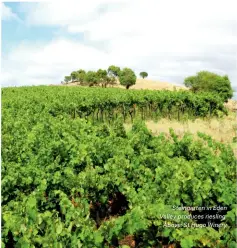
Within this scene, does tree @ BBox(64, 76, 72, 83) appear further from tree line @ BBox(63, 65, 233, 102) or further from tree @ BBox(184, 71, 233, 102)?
tree @ BBox(184, 71, 233, 102)

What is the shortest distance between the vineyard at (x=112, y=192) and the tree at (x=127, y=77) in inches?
3097

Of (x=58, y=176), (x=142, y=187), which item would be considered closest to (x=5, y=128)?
(x=58, y=176)

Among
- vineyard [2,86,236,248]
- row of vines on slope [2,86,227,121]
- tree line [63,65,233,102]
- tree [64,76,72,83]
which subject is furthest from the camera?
tree [64,76,72,83]

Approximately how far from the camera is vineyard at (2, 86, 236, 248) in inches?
216

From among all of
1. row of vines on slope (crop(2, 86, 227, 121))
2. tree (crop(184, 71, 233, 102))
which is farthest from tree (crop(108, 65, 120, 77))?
row of vines on slope (crop(2, 86, 227, 121))

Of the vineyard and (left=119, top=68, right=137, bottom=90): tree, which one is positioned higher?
(left=119, top=68, right=137, bottom=90): tree

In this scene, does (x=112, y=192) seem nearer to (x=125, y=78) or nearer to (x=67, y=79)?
(x=125, y=78)

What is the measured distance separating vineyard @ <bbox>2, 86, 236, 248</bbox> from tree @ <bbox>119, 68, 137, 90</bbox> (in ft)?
258

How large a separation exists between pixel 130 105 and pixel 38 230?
2072 cm

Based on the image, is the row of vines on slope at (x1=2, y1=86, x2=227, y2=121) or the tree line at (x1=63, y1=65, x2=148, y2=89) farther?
the tree line at (x1=63, y1=65, x2=148, y2=89)

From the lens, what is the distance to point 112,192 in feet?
27.3

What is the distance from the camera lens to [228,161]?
8.48 meters

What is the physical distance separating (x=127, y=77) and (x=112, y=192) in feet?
275

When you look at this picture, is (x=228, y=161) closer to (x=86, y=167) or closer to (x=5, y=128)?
(x=86, y=167)
